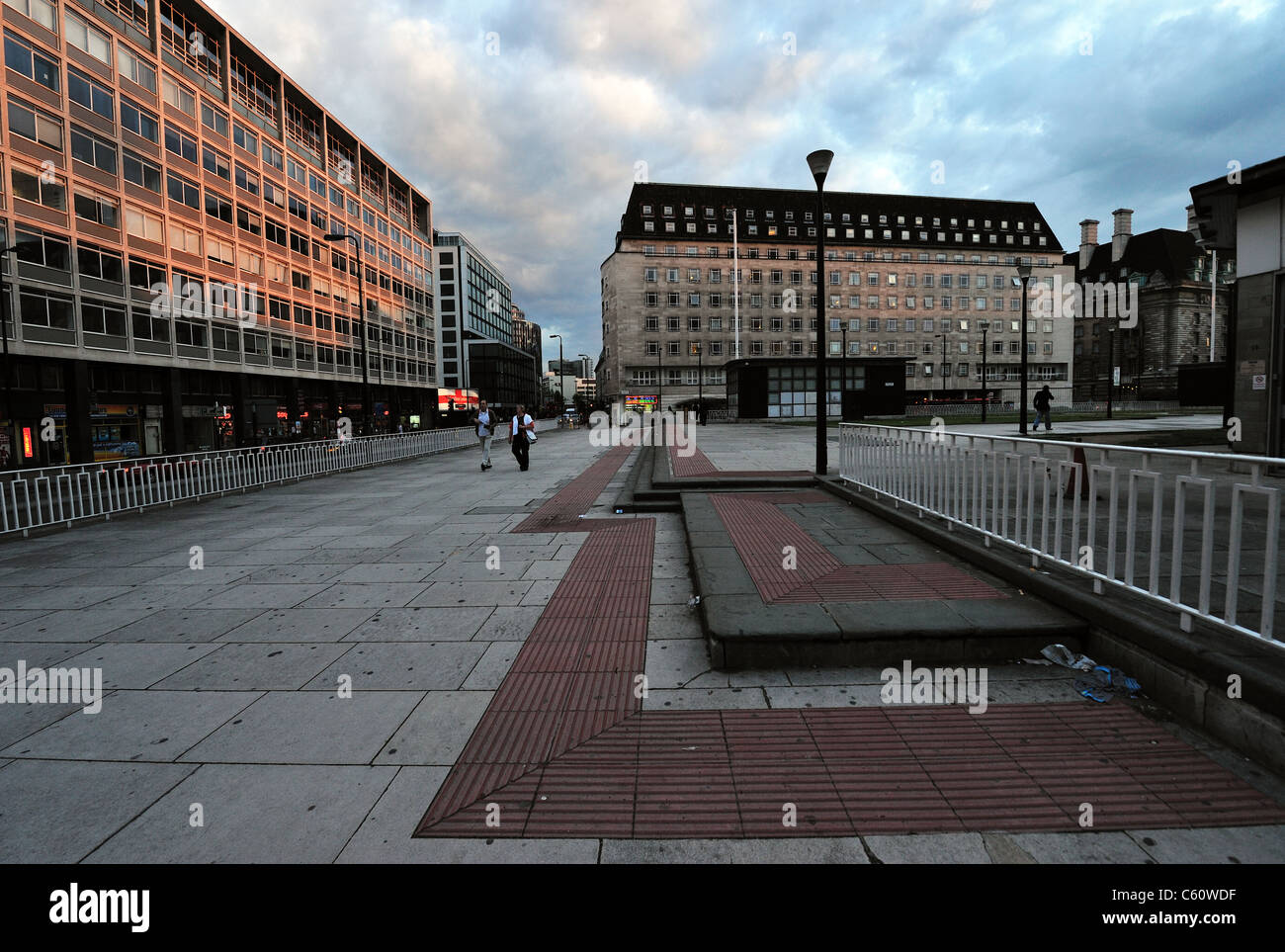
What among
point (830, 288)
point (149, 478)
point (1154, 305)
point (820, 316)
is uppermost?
point (830, 288)

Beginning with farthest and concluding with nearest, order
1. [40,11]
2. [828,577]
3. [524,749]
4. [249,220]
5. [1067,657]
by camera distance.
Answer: [249,220]
[40,11]
[828,577]
[1067,657]
[524,749]

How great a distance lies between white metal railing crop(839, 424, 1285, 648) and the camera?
3361 mm

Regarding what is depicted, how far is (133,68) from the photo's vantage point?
34719mm

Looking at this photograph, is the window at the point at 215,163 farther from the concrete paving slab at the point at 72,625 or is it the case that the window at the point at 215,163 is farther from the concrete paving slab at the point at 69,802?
the concrete paving slab at the point at 69,802

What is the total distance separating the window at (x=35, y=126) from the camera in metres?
28.2

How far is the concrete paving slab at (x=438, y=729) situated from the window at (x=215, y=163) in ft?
162

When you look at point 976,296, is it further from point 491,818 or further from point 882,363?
point 491,818

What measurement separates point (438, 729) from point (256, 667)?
6.00 feet

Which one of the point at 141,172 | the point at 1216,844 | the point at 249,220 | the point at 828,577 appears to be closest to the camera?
the point at 1216,844

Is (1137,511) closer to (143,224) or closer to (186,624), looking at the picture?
(186,624)

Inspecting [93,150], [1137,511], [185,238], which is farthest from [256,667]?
[185,238]

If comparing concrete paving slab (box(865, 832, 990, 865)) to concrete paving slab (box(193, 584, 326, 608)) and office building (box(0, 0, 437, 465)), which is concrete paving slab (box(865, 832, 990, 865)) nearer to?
concrete paving slab (box(193, 584, 326, 608))

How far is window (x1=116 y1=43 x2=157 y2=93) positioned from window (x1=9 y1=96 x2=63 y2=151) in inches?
236

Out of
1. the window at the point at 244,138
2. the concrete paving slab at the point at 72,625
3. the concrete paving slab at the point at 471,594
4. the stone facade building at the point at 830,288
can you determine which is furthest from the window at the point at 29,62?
the stone facade building at the point at 830,288
